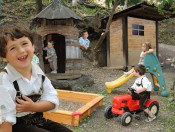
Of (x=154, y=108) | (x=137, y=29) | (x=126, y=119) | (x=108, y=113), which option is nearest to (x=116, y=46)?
(x=137, y=29)

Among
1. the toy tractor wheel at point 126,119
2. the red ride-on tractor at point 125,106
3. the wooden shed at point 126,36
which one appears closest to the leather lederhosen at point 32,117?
the toy tractor wheel at point 126,119

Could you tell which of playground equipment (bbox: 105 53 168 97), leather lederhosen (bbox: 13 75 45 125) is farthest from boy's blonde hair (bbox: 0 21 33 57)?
playground equipment (bbox: 105 53 168 97)

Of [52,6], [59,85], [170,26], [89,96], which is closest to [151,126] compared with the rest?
[89,96]

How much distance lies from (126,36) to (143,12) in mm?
1299

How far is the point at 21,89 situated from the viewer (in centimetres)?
186

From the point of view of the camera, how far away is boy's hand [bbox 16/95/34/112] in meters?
1.78

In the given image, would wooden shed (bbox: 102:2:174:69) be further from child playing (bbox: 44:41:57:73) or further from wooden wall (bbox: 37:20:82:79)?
child playing (bbox: 44:41:57:73)

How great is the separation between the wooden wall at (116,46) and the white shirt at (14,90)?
10.5 metres

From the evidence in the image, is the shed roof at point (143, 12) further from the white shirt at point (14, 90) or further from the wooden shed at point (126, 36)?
the white shirt at point (14, 90)

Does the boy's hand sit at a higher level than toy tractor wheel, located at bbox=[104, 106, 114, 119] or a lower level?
higher

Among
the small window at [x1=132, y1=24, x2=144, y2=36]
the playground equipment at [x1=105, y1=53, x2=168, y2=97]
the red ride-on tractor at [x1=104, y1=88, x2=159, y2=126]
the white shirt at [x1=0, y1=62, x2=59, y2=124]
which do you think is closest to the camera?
the white shirt at [x1=0, y1=62, x2=59, y2=124]

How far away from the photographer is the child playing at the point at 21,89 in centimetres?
173

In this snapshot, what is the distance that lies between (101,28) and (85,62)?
2088mm

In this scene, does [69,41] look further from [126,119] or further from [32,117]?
[32,117]
